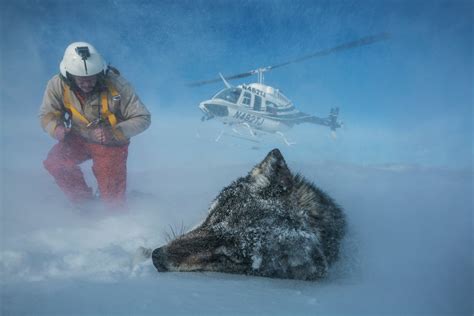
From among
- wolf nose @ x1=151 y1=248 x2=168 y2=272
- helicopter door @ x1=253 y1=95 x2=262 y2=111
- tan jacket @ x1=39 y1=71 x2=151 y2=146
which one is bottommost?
wolf nose @ x1=151 y1=248 x2=168 y2=272

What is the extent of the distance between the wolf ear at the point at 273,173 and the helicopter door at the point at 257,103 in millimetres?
3814

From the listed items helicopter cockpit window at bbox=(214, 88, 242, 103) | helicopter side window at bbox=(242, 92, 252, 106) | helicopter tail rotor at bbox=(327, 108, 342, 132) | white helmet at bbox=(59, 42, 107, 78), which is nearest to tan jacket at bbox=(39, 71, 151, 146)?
white helmet at bbox=(59, 42, 107, 78)

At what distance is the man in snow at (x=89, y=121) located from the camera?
13.8 ft

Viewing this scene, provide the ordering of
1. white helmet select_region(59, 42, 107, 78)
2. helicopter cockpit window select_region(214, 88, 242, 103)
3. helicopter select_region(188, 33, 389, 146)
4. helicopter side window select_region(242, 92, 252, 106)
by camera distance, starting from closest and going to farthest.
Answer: white helmet select_region(59, 42, 107, 78) → helicopter select_region(188, 33, 389, 146) → helicopter cockpit window select_region(214, 88, 242, 103) → helicopter side window select_region(242, 92, 252, 106)

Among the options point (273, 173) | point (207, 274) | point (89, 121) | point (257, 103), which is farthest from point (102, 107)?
point (257, 103)

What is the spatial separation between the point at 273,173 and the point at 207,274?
1.06 metres

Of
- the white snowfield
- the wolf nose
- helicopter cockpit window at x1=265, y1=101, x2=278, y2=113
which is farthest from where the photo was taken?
helicopter cockpit window at x1=265, y1=101, x2=278, y2=113

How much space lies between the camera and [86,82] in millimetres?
4234

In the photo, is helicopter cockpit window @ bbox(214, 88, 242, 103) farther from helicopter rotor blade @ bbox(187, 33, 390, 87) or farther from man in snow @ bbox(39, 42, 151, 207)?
man in snow @ bbox(39, 42, 151, 207)

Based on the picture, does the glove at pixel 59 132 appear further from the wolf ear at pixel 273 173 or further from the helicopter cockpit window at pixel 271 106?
the helicopter cockpit window at pixel 271 106

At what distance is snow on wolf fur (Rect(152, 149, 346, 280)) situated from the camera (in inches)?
96.0

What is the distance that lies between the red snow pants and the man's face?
0.70 metres

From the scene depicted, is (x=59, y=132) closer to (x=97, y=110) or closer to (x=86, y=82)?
(x=97, y=110)

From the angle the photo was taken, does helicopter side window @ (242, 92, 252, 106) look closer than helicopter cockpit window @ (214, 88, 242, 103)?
No
